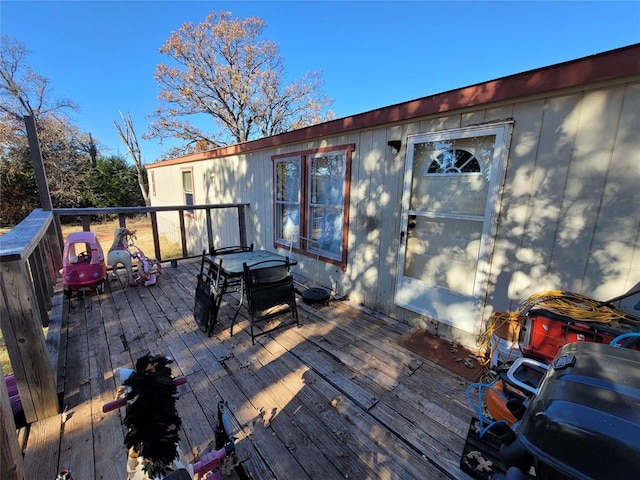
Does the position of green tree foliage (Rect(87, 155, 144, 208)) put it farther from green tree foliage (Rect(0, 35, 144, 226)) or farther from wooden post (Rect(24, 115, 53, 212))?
wooden post (Rect(24, 115, 53, 212))

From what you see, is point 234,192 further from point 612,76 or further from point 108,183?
point 108,183

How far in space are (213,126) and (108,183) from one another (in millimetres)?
6423

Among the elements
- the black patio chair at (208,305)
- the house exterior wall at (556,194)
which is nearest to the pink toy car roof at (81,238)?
the black patio chair at (208,305)

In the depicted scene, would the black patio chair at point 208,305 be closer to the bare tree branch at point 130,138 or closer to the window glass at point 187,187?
the window glass at point 187,187

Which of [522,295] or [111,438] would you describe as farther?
[522,295]

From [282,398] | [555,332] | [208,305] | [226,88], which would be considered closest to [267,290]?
[208,305]

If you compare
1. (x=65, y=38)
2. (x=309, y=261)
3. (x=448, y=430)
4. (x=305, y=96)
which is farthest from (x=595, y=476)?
(x=305, y=96)

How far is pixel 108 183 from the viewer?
576 inches

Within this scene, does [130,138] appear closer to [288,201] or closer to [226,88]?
[226,88]

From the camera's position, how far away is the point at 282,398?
188cm

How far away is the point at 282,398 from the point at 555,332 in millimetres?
1801

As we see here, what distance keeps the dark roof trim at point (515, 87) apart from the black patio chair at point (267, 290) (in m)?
1.82

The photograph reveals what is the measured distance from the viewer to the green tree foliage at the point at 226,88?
12914mm

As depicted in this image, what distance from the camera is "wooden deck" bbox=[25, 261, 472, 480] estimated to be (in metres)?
1.46
